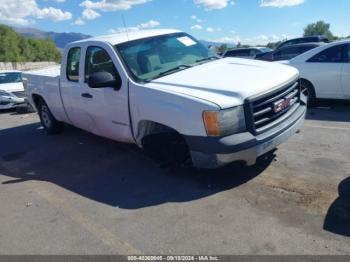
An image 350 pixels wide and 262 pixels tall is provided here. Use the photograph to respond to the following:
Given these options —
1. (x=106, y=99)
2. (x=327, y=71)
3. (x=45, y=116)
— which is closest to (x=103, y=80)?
(x=106, y=99)

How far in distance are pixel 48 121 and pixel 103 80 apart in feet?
12.6

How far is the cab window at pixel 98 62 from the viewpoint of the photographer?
212 inches

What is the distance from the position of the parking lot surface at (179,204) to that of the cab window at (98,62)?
1451 mm

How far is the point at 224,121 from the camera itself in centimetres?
401

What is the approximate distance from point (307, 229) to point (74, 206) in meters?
2.67

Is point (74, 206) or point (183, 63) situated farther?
point (183, 63)

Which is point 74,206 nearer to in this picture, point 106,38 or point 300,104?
point 106,38

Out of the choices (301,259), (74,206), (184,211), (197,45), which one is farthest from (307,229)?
(197,45)

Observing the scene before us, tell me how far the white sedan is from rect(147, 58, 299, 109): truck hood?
3.14 meters

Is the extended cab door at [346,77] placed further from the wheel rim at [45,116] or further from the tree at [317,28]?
the tree at [317,28]

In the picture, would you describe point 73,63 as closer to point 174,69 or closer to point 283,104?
point 174,69

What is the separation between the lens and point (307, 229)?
349cm

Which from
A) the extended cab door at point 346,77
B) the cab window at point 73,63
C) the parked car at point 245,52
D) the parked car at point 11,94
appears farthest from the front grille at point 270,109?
the parked car at point 245,52

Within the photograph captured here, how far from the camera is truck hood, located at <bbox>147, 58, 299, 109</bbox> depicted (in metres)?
4.11
